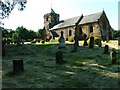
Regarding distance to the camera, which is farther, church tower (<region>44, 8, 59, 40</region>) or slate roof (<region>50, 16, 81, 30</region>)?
church tower (<region>44, 8, 59, 40</region>)

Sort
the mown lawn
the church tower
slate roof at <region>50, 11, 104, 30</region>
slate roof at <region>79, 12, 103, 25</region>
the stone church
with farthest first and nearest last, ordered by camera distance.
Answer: the church tower
slate roof at <region>50, 11, 104, 30</region>
slate roof at <region>79, 12, 103, 25</region>
the stone church
the mown lawn

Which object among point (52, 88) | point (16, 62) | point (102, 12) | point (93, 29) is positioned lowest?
point (52, 88)

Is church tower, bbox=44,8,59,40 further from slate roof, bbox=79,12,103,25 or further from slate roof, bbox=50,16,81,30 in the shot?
slate roof, bbox=79,12,103,25

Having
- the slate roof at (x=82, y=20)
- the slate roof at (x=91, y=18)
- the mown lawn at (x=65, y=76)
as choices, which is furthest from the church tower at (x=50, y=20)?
the mown lawn at (x=65, y=76)

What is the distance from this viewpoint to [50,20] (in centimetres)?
7281

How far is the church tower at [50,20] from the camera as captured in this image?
72688 millimetres

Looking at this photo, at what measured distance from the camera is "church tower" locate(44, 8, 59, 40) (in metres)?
72.7

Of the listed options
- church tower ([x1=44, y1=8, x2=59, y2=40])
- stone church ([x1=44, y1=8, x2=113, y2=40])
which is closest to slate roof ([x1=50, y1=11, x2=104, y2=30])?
stone church ([x1=44, y1=8, x2=113, y2=40])

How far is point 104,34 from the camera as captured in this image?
189 feet

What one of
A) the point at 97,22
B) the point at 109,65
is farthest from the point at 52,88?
the point at 97,22

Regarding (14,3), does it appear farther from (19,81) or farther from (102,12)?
(102,12)

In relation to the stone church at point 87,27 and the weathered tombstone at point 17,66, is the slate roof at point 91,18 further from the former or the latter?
the weathered tombstone at point 17,66

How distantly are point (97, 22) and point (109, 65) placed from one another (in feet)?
135

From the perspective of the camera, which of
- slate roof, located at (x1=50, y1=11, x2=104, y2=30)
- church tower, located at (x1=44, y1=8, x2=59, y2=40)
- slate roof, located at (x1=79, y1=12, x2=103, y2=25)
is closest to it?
slate roof, located at (x1=79, y1=12, x2=103, y2=25)
